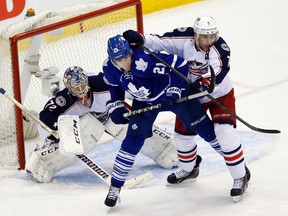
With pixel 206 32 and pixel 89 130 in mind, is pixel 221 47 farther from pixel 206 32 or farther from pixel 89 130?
pixel 89 130

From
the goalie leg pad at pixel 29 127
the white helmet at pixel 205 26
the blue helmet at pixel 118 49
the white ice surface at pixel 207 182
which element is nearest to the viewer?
the blue helmet at pixel 118 49

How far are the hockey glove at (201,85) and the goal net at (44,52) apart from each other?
3.92 feet

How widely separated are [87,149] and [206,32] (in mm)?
1104

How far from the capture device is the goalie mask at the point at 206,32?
4.54 meters

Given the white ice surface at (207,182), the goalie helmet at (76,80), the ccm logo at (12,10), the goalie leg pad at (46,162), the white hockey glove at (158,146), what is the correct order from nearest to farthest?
the white ice surface at (207,182)
the goalie helmet at (76,80)
the goalie leg pad at (46,162)
the white hockey glove at (158,146)
the ccm logo at (12,10)

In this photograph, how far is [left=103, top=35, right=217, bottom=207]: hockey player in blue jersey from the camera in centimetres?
449

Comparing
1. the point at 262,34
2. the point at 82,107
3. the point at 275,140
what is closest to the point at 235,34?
the point at 262,34

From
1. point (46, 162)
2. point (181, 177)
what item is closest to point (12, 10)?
point (46, 162)

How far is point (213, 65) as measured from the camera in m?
4.56

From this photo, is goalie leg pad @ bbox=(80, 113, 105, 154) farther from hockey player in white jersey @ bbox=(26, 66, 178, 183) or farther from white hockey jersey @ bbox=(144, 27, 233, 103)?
white hockey jersey @ bbox=(144, 27, 233, 103)

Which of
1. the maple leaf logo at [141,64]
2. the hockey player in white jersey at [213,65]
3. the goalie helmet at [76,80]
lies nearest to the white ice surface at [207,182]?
the hockey player in white jersey at [213,65]

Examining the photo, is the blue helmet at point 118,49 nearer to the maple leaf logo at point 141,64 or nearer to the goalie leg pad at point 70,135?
the maple leaf logo at point 141,64

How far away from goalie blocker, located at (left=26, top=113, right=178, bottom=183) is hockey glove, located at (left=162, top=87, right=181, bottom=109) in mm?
663

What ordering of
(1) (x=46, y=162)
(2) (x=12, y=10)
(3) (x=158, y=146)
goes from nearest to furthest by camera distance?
(1) (x=46, y=162)
(3) (x=158, y=146)
(2) (x=12, y=10)
